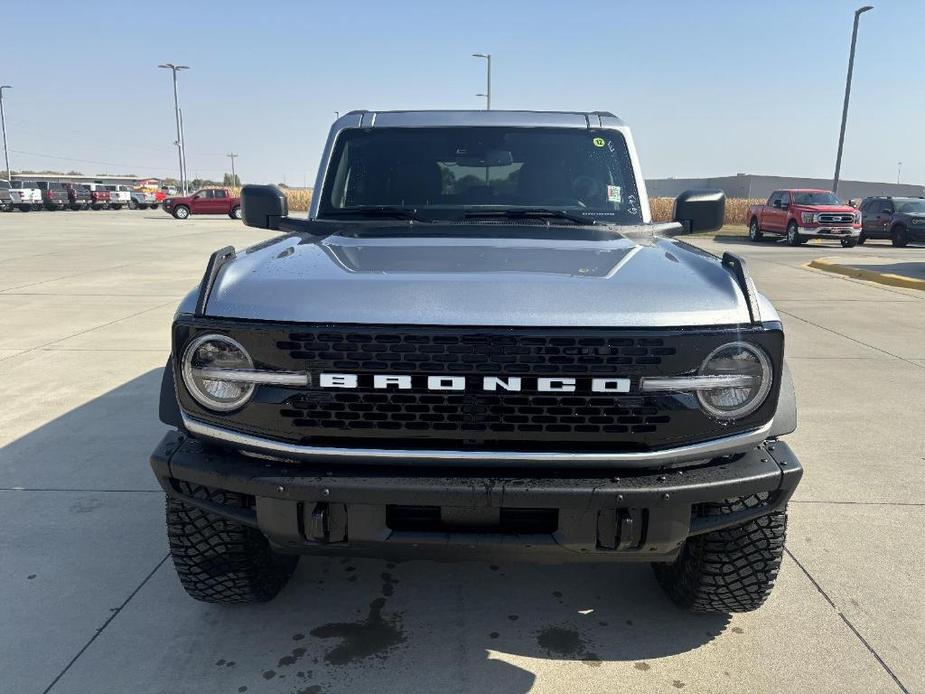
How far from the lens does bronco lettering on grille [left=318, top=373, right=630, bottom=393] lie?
6.66 feet

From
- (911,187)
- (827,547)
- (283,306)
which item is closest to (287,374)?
(283,306)

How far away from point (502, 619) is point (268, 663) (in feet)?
2.81

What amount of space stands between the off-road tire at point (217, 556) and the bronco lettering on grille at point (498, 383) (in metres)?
0.83

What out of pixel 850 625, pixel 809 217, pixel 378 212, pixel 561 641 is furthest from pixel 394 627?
pixel 809 217

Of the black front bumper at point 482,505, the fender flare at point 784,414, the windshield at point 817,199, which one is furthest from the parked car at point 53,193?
the fender flare at point 784,414

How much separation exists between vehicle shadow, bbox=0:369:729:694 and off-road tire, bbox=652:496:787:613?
0.18m

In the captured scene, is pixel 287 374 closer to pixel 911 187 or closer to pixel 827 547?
pixel 827 547

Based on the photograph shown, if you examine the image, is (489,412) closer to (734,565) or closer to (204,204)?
(734,565)

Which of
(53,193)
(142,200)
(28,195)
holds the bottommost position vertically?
(142,200)

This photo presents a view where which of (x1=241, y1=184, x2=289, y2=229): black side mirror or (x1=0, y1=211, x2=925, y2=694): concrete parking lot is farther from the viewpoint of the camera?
(x1=241, y1=184, x2=289, y2=229): black side mirror

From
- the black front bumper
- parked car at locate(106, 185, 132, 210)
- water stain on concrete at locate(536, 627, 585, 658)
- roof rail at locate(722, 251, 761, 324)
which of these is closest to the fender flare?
the black front bumper

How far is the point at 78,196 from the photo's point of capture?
1845 inches

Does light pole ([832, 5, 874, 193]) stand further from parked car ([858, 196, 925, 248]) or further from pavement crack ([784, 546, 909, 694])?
pavement crack ([784, 546, 909, 694])

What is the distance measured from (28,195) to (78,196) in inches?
135
